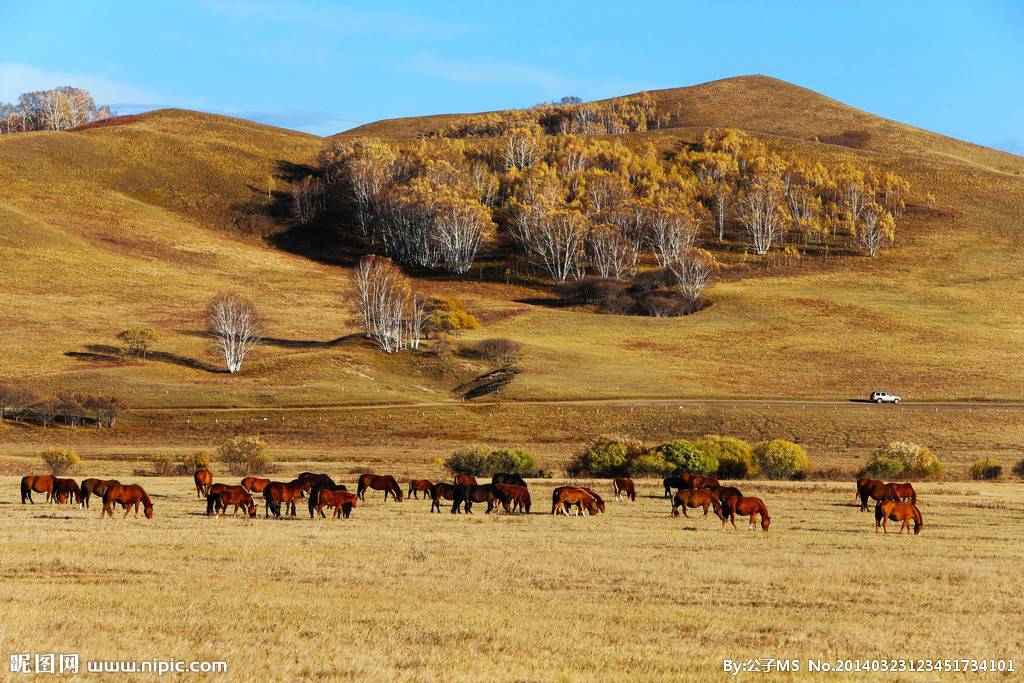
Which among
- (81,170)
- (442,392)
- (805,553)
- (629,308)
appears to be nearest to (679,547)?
(805,553)

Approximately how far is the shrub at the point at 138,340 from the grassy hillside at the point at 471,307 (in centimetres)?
192

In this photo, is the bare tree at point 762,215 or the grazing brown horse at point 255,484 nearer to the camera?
the grazing brown horse at point 255,484

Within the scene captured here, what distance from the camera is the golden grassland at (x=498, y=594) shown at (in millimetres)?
14594

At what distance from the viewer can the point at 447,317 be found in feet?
381

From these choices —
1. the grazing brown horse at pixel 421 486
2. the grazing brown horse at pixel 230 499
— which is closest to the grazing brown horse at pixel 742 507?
the grazing brown horse at pixel 421 486

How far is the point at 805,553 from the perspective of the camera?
24078 mm

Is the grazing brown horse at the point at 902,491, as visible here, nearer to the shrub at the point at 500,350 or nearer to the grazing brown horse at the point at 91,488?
the grazing brown horse at the point at 91,488


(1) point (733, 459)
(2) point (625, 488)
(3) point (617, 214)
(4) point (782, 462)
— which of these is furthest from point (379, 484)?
(3) point (617, 214)

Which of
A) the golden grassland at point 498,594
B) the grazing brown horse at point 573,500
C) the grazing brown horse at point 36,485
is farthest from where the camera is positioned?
the grazing brown horse at point 36,485

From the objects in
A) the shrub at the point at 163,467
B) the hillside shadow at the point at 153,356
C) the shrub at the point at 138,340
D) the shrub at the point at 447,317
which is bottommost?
the shrub at the point at 163,467

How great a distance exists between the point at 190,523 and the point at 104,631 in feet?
43.5

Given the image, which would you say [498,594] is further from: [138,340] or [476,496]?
[138,340]

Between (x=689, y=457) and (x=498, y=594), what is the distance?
35765mm

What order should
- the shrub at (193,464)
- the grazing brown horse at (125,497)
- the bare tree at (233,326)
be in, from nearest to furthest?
1. the grazing brown horse at (125,497)
2. the shrub at (193,464)
3. the bare tree at (233,326)
